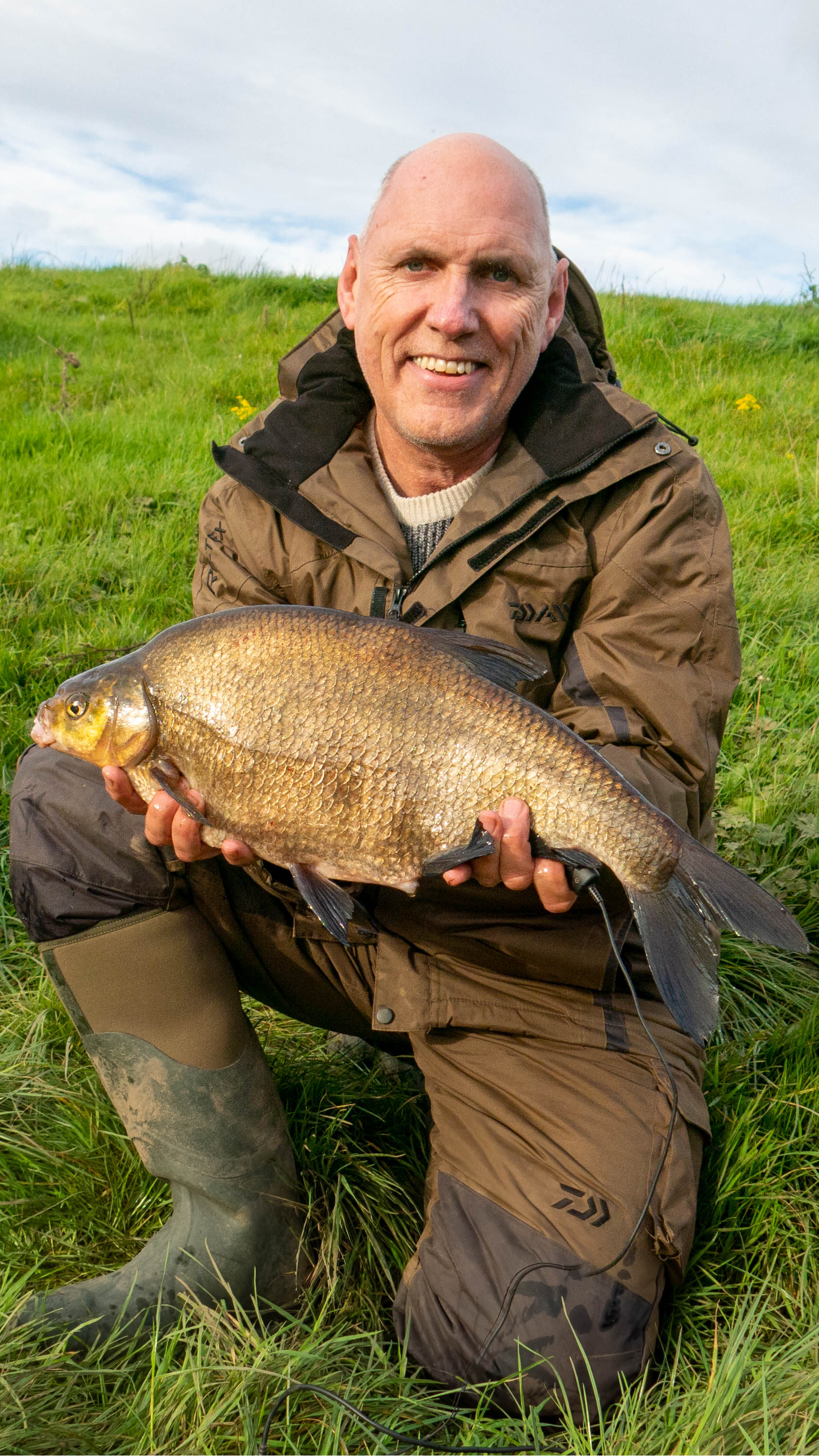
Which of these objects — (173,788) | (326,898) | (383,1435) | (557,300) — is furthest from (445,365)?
(383,1435)

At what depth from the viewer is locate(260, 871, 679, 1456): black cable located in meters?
1.78

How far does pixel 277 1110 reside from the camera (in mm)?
2365

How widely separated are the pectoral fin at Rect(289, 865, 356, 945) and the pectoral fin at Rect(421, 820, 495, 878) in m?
0.18

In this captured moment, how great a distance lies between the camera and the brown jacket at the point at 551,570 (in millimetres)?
2297

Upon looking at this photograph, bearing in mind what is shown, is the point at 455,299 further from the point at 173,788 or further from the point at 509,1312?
the point at 509,1312

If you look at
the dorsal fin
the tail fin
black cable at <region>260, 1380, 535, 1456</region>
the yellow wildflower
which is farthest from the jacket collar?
the yellow wildflower

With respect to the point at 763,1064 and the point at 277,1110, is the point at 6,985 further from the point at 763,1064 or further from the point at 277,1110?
the point at 763,1064

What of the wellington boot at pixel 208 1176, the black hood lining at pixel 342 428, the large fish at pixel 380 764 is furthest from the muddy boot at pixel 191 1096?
the black hood lining at pixel 342 428

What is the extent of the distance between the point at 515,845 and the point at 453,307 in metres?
1.35

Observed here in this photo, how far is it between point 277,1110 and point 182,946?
417 millimetres

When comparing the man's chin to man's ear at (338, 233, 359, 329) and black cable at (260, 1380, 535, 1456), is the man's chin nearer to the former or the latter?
man's ear at (338, 233, 359, 329)

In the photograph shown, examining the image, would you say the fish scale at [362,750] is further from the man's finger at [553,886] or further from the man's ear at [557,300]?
the man's ear at [557,300]

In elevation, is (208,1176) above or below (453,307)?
below

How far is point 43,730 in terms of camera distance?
228cm
